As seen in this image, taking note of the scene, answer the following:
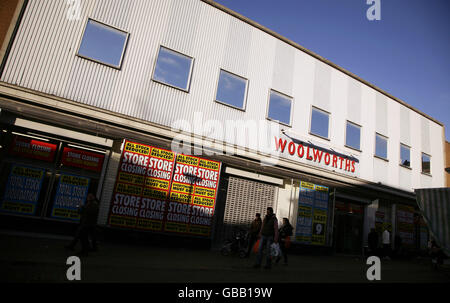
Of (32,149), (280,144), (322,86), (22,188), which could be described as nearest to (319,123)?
(322,86)

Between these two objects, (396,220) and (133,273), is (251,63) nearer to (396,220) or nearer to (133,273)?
(133,273)

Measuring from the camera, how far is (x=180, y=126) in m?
11.2

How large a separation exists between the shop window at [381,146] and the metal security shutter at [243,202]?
825 cm

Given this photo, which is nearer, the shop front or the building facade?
the shop front

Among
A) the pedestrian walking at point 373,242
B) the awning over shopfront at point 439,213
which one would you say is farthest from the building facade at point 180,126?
the awning over shopfront at point 439,213

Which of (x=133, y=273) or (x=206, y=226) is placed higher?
(x=206, y=226)

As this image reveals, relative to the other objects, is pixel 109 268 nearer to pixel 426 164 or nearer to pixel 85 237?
pixel 85 237

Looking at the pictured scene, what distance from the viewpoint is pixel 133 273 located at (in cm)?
575

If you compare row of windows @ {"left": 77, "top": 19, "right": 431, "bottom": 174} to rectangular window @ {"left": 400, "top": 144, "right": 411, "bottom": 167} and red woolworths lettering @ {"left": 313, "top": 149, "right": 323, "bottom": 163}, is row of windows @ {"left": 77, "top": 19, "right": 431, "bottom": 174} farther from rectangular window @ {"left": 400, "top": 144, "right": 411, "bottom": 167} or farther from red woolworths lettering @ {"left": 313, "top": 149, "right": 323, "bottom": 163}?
rectangular window @ {"left": 400, "top": 144, "right": 411, "bottom": 167}

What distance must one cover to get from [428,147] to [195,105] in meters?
18.6

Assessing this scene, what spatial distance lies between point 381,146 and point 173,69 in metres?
13.9

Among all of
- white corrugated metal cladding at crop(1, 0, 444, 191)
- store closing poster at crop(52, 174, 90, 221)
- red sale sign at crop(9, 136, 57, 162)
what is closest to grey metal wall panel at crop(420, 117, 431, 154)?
white corrugated metal cladding at crop(1, 0, 444, 191)

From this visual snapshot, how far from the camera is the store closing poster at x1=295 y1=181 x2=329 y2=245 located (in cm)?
1370
